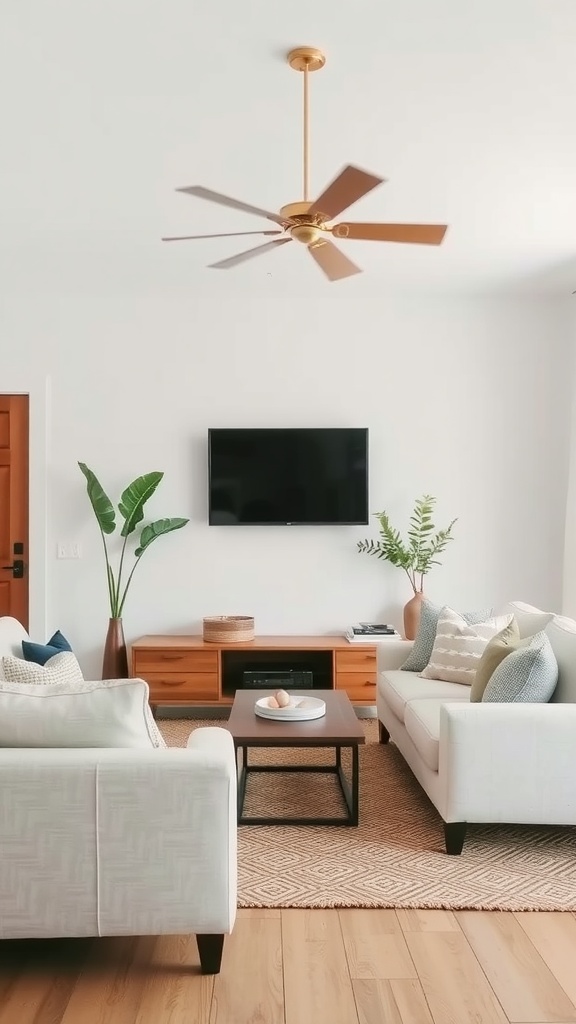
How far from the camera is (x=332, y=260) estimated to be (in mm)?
3143

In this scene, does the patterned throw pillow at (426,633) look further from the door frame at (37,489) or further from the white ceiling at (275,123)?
the door frame at (37,489)

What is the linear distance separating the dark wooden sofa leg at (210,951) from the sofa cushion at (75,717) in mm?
574

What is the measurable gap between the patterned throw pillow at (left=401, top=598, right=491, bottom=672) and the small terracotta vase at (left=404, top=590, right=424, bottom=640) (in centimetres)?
80

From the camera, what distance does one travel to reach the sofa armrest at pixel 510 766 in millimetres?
3064

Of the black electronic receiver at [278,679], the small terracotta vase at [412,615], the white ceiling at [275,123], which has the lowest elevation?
the black electronic receiver at [278,679]

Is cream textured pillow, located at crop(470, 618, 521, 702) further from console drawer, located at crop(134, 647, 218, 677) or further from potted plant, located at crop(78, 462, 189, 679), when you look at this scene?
potted plant, located at crop(78, 462, 189, 679)

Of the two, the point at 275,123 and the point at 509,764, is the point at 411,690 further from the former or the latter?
the point at 275,123

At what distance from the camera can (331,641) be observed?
539 cm

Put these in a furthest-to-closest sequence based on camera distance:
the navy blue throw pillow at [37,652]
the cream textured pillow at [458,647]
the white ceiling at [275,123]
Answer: the cream textured pillow at [458,647] → the navy blue throw pillow at [37,652] → the white ceiling at [275,123]

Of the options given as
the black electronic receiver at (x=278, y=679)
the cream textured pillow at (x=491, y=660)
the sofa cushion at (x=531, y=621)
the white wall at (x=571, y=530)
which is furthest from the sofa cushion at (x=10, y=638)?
the white wall at (x=571, y=530)

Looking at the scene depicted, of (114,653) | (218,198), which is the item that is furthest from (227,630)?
(218,198)

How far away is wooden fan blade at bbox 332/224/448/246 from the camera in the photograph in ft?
9.15

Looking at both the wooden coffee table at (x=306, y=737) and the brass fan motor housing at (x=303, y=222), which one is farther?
the wooden coffee table at (x=306, y=737)

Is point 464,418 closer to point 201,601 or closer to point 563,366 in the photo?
point 563,366
